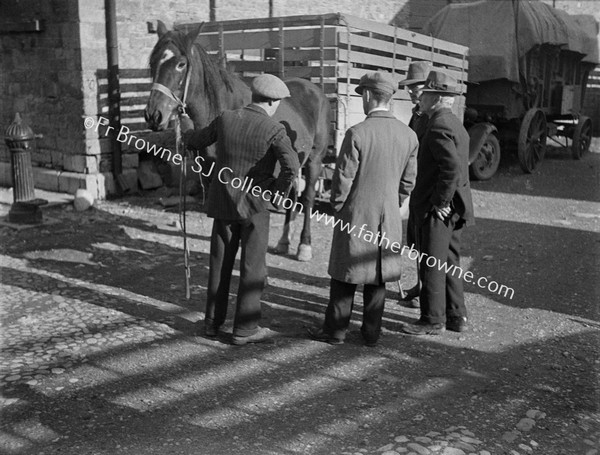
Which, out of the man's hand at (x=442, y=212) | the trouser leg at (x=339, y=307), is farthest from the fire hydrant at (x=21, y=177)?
the man's hand at (x=442, y=212)

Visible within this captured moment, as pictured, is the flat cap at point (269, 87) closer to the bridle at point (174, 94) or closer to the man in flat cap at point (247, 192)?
the man in flat cap at point (247, 192)

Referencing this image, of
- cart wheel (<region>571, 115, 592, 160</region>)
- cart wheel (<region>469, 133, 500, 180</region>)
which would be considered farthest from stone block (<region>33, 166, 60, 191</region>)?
cart wheel (<region>571, 115, 592, 160</region>)

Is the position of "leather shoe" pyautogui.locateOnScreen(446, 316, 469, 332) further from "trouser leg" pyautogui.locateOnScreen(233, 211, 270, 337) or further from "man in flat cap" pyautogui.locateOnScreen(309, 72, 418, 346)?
"trouser leg" pyautogui.locateOnScreen(233, 211, 270, 337)

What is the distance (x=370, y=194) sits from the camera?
4812 mm

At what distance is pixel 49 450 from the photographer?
11.3ft

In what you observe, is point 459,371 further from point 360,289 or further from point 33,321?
point 33,321

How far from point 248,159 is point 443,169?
4.74 ft

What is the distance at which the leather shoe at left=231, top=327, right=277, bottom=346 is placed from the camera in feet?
16.4

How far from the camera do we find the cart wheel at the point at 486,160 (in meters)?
12.7

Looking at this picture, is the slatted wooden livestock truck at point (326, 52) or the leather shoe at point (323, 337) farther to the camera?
the slatted wooden livestock truck at point (326, 52)

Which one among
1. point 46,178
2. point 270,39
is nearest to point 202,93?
point 270,39

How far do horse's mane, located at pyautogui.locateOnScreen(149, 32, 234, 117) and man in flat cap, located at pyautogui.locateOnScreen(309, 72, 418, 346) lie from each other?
1.85 m

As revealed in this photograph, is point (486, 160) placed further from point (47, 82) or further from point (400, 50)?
point (47, 82)

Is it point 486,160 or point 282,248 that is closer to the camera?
point 282,248
